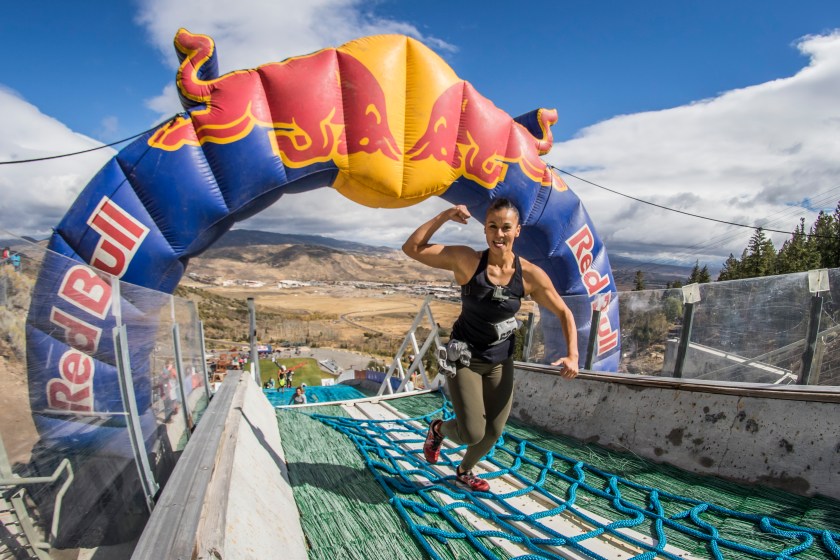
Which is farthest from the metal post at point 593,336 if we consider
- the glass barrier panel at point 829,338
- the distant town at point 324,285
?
the distant town at point 324,285

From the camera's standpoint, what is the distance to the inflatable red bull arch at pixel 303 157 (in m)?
4.52

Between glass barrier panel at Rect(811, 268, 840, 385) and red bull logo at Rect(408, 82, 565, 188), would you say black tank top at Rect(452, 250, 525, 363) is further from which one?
red bull logo at Rect(408, 82, 565, 188)

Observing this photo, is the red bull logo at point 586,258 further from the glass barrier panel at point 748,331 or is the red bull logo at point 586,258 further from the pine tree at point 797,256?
the pine tree at point 797,256

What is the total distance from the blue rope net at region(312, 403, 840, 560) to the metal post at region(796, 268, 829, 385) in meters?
1.54

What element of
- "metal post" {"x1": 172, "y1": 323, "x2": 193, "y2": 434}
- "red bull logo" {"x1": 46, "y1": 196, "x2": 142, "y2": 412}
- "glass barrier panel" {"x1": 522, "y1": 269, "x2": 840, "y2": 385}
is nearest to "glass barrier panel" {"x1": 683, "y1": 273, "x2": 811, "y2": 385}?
"glass barrier panel" {"x1": 522, "y1": 269, "x2": 840, "y2": 385}

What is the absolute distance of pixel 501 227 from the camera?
2559 millimetres

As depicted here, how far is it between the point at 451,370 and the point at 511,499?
3.19ft

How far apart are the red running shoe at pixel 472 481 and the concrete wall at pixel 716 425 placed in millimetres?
1309

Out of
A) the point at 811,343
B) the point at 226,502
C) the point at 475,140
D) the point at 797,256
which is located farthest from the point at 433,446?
the point at 797,256

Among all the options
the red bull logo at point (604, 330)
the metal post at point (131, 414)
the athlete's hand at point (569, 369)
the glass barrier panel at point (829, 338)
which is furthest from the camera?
the red bull logo at point (604, 330)

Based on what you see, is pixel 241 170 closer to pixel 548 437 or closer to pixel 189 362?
pixel 189 362


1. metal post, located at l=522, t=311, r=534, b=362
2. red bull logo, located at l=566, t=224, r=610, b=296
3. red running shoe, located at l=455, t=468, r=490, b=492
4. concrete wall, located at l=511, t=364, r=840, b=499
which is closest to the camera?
concrete wall, located at l=511, t=364, r=840, b=499

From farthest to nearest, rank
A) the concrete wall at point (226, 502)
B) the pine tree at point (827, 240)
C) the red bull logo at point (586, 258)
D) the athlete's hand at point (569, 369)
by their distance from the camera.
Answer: the pine tree at point (827, 240), the red bull logo at point (586, 258), the athlete's hand at point (569, 369), the concrete wall at point (226, 502)

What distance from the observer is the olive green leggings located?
270 centimetres
